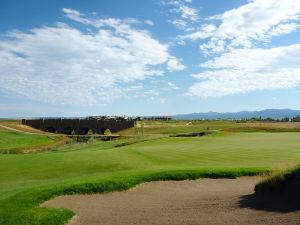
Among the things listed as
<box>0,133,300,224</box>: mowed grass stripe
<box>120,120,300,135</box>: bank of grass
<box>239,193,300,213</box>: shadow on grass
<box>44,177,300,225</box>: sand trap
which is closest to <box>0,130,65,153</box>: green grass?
<box>120,120,300,135</box>: bank of grass

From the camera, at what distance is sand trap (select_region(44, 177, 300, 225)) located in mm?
12484

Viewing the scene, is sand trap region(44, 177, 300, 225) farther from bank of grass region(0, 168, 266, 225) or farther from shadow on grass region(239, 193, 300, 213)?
bank of grass region(0, 168, 266, 225)

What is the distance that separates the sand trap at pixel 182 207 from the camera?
41.0 ft

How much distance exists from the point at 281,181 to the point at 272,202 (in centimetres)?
143

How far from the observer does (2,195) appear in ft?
58.4

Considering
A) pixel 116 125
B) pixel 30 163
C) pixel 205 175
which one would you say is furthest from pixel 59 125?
pixel 205 175

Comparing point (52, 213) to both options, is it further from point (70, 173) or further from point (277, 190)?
point (70, 173)

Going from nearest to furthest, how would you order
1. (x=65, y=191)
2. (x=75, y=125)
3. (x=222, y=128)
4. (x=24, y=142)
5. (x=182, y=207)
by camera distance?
(x=182, y=207) → (x=65, y=191) → (x=24, y=142) → (x=222, y=128) → (x=75, y=125)

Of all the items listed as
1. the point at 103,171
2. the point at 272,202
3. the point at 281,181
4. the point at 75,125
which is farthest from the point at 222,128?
the point at 272,202

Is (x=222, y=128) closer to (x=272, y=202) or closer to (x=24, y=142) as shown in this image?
(x=24, y=142)

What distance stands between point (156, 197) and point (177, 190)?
197 cm

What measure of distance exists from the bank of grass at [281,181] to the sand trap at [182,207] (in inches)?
25.4

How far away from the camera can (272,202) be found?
13797 mm

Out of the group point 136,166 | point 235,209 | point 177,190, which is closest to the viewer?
point 235,209
